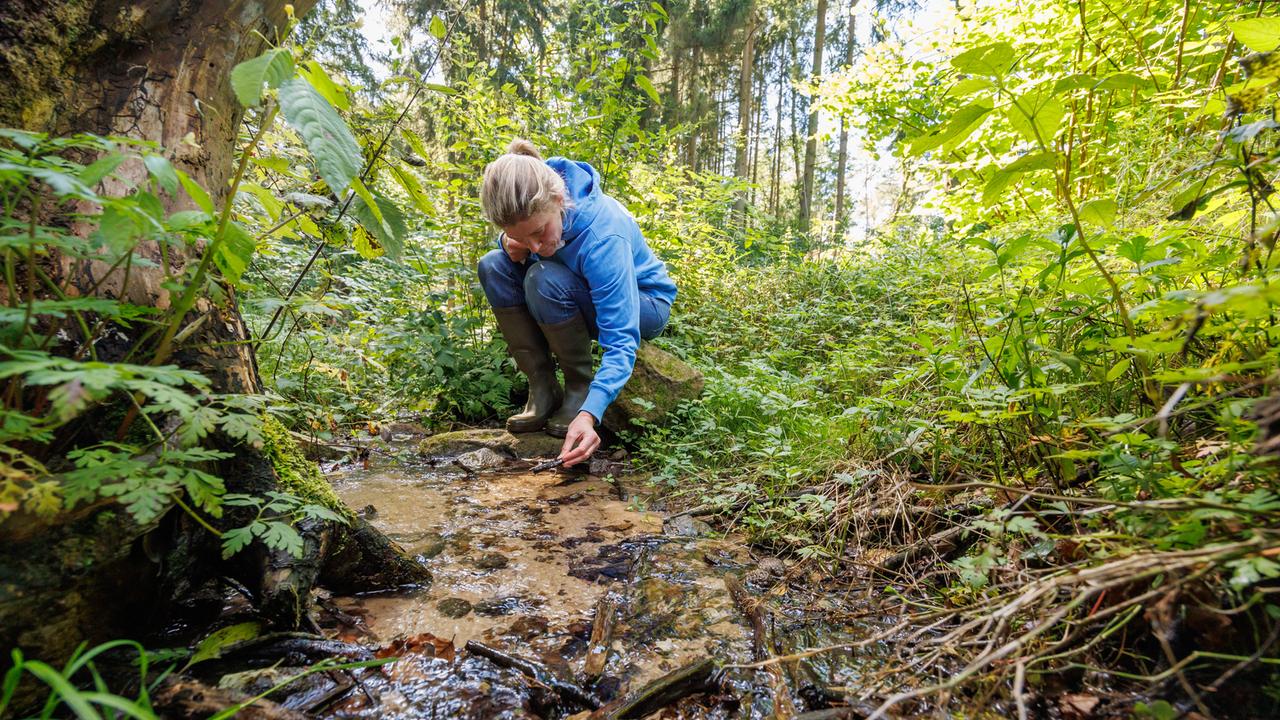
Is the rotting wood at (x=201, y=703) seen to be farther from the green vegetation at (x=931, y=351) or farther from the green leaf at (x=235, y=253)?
the green leaf at (x=235, y=253)

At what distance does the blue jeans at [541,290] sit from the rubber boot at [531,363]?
0.10 meters

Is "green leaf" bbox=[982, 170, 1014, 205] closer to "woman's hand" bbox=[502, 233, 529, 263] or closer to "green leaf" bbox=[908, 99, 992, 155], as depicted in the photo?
"green leaf" bbox=[908, 99, 992, 155]

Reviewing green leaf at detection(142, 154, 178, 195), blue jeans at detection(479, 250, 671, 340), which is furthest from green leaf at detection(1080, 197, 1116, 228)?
blue jeans at detection(479, 250, 671, 340)

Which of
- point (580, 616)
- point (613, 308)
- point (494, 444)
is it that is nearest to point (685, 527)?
point (580, 616)

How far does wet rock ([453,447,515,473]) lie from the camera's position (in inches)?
119

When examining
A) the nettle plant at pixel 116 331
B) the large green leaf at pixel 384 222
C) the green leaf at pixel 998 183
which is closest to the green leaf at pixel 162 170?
the nettle plant at pixel 116 331

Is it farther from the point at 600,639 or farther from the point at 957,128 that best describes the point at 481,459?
the point at 957,128

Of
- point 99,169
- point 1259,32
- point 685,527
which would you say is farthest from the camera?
point 685,527

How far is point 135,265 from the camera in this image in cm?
117

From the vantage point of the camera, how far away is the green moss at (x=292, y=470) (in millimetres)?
1481

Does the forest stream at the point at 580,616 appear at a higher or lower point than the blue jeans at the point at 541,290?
lower

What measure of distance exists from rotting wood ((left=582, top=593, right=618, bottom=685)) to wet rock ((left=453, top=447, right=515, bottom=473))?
1.58 m

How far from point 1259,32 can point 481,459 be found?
3312 millimetres

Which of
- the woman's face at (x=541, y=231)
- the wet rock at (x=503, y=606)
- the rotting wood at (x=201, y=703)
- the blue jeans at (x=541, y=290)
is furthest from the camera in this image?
the blue jeans at (x=541, y=290)
